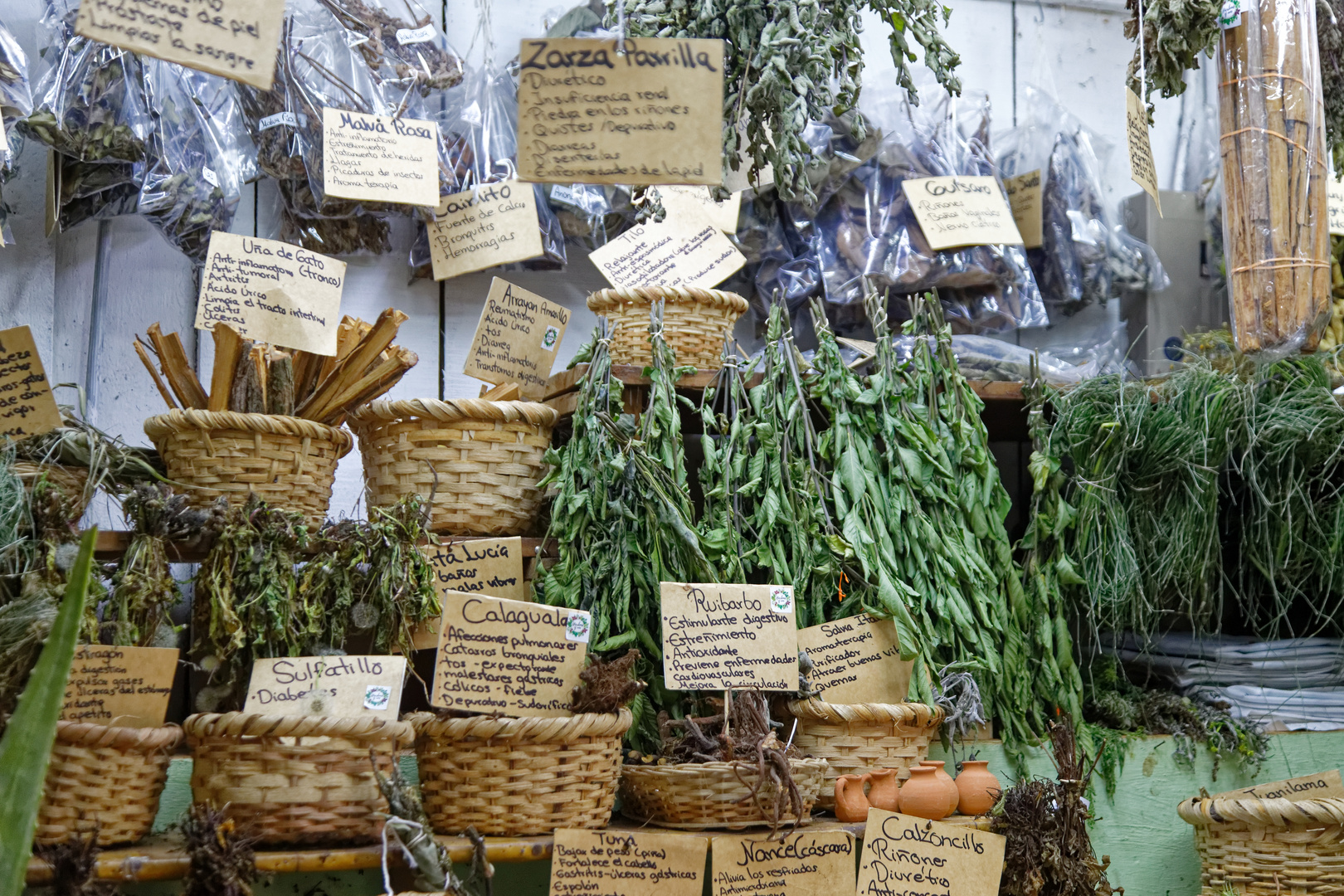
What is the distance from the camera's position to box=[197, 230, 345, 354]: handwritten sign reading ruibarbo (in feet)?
6.74

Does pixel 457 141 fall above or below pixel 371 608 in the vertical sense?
above

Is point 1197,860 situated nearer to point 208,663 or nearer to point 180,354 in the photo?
point 208,663

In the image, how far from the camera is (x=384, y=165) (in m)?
2.33

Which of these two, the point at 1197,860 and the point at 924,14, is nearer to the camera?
the point at 924,14

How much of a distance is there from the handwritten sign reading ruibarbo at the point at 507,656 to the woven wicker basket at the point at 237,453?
0.36m

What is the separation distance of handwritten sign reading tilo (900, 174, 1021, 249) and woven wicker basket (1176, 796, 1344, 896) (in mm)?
1229

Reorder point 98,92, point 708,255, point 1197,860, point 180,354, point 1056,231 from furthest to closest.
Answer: point 1056,231 < point 708,255 < point 1197,860 < point 98,92 < point 180,354

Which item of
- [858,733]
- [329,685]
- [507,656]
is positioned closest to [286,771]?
[329,685]

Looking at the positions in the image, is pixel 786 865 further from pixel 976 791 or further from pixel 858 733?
pixel 976 791

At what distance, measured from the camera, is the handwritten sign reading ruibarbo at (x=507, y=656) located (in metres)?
1.82

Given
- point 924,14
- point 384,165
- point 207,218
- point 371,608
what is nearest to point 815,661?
point 371,608

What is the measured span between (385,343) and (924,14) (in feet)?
3.42

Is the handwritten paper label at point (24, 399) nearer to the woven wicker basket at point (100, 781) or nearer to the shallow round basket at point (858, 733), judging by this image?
the woven wicker basket at point (100, 781)

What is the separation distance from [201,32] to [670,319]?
42.5 inches
